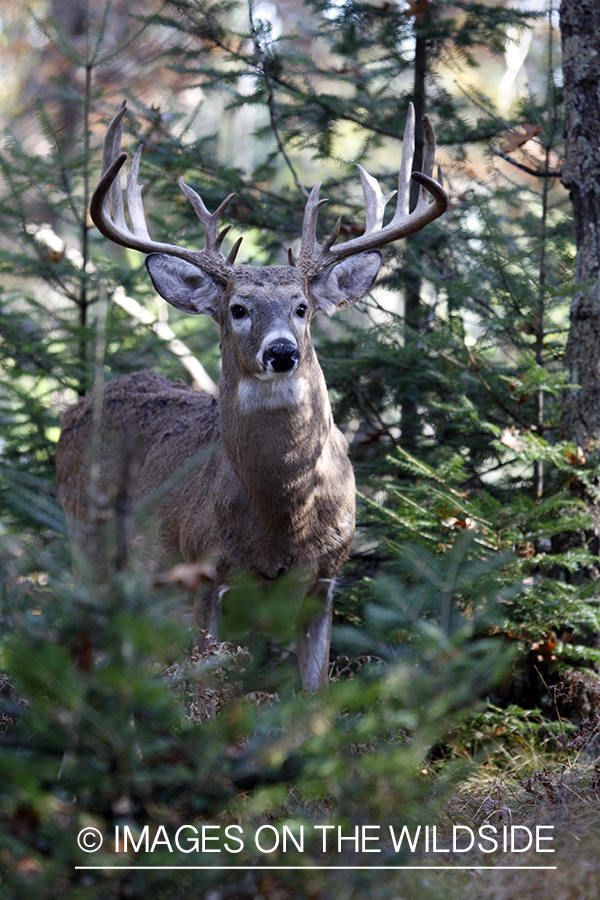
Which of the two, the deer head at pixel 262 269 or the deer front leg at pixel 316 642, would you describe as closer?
the deer head at pixel 262 269

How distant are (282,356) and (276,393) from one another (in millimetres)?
315

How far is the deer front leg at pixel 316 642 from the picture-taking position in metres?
5.08

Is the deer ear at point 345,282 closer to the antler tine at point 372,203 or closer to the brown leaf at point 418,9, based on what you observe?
the antler tine at point 372,203

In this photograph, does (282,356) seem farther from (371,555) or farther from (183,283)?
(371,555)

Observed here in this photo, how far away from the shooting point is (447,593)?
112 inches

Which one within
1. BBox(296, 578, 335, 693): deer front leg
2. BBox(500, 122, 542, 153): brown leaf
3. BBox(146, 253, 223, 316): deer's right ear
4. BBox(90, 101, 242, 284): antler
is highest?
BBox(500, 122, 542, 153): brown leaf

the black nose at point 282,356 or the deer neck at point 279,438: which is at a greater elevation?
the black nose at point 282,356

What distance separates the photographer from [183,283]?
534 centimetres

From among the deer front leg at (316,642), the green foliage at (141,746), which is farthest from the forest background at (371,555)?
the deer front leg at (316,642)

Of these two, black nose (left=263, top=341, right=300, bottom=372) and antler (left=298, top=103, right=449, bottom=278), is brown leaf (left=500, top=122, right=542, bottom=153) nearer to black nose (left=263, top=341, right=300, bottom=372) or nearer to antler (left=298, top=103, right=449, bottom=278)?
antler (left=298, top=103, right=449, bottom=278)

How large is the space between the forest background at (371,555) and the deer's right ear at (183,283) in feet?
4.69

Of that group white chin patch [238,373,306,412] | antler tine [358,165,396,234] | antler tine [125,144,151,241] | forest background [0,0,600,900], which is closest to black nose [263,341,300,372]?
white chin patch [238,373,306,412]

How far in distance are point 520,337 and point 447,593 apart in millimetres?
3515

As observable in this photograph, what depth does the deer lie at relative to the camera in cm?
478
